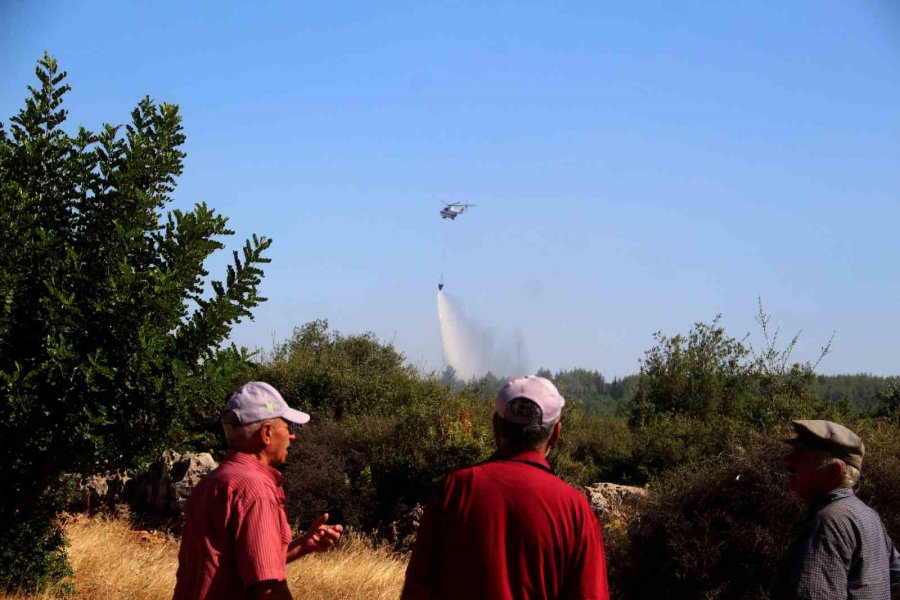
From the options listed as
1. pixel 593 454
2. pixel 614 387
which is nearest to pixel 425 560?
pixel 593 454

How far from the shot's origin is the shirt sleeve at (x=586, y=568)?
356 cm

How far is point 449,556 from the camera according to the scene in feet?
11.9

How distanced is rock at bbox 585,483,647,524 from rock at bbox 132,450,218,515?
6.57 m

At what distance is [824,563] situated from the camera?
13.5 ft

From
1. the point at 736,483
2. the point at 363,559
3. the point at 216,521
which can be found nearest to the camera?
the point at 216,521

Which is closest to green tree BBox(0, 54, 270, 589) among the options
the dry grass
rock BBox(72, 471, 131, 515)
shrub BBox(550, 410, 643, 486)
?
the dry grass

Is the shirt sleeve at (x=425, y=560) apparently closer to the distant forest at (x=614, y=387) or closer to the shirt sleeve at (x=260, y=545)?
the shirt sleeve at (x=260, y=545)

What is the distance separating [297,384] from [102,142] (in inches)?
462

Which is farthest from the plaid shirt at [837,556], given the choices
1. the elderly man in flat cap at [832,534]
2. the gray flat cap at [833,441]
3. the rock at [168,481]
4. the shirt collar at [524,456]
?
the rock at [168,481]

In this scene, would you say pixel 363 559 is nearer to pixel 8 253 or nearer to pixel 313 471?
pixel 313 471

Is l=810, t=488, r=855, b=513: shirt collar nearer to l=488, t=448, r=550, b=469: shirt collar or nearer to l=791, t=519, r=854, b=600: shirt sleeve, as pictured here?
l=791, t=519, r=854, b=600: shirt sleeve

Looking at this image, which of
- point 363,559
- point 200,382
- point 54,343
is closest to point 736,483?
point 363,559

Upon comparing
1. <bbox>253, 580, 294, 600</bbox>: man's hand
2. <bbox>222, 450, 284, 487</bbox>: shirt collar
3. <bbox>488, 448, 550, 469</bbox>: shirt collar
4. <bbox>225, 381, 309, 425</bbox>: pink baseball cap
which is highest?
<bbox>225, 381, 309, 425</bbox>: pink baseball cap

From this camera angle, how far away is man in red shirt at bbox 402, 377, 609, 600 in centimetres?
354
